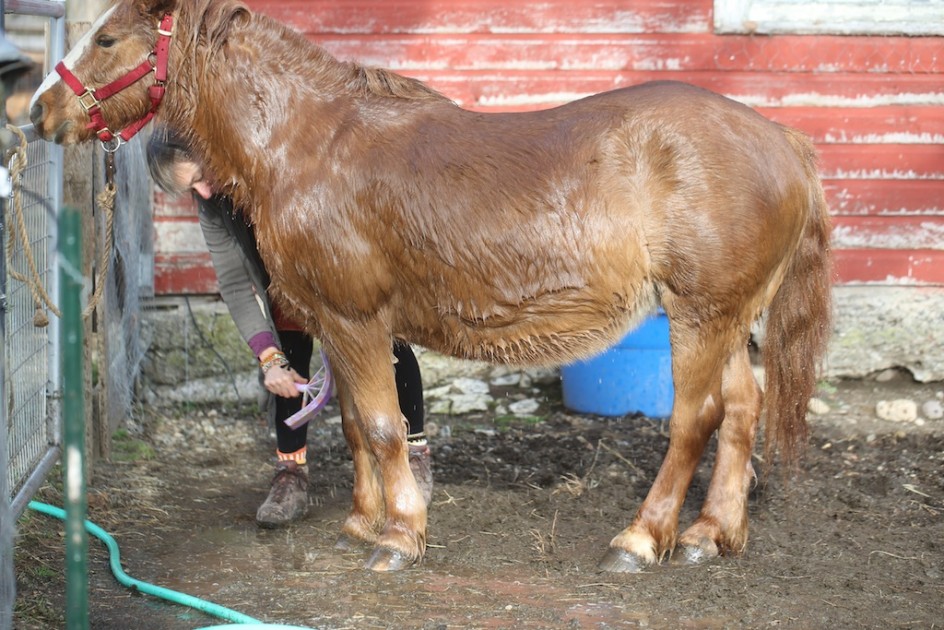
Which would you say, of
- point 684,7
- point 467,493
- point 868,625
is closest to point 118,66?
point 467,493

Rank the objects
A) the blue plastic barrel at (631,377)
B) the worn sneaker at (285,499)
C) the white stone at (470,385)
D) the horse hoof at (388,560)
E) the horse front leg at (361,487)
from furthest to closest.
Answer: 1. the white stone at (470,385)
2. the blue plastic barrel at (631,377)
3. the worn sneaker at (285,499)
4. the horse front leg at (361,487)
5. the horse hoof at (388,560)

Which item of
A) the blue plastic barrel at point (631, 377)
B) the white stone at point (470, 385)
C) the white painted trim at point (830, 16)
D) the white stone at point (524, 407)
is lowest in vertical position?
the white stone at point (524, 407)

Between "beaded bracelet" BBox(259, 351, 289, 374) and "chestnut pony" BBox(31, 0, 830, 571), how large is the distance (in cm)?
39

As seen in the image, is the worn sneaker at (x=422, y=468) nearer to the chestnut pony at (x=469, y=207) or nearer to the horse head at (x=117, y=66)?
the chestnut pony at (x=469, y=207)

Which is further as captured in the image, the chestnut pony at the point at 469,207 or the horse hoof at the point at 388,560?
the horse hoof at the point at 388,560

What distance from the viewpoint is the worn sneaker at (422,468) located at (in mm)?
4758

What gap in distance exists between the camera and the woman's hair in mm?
4168

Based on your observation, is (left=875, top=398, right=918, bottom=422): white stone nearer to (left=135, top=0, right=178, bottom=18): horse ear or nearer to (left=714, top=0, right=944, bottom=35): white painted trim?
Result: (left=714, top=0, right=944, bottom=35): white painted trim

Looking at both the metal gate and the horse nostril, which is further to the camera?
the metal gate

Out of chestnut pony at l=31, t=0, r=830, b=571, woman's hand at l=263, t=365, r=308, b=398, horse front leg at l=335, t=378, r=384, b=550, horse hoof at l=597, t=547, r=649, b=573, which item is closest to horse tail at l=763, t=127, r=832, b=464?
chestnut pony at l=31, t=0, r=830, b=571

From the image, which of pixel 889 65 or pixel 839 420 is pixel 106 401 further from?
pixel 889 65

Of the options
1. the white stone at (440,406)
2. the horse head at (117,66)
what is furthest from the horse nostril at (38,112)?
Result: the white stone at (440,406)

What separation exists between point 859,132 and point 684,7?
4.42 ft

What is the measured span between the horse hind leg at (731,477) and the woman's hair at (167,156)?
2.38 metres
